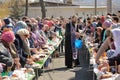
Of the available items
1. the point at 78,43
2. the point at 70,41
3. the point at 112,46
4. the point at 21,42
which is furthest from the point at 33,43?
the point at 112,46

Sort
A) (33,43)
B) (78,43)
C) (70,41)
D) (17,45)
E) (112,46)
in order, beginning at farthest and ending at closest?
(78,43), (70,41), (33,43), (17,45), (112,46)

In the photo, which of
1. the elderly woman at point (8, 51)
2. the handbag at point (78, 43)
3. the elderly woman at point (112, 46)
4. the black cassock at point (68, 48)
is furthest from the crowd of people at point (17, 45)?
the elderly woman at point (112, 46)

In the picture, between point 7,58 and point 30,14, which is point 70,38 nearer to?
point 7,58

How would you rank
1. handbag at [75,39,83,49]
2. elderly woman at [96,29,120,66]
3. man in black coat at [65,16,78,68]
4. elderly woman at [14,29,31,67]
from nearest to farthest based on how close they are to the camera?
elderly woman at [96,29,120,66] → elderly woman at [14,29,31,67] → man in black coat at [65,16,78,68] → handbag at [75,39,83,49]

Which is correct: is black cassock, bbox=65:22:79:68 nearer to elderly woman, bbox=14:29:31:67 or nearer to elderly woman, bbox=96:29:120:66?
elderly woman, bbox=14:29:31:67

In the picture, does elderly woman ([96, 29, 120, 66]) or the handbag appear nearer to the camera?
elderly woman ([96, 29, 120, 66])

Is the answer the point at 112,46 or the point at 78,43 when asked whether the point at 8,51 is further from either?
the point at 78,43

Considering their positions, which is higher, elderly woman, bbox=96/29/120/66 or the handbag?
elderly woman, bbox=96/29/120/66

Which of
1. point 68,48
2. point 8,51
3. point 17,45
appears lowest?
point 68,48

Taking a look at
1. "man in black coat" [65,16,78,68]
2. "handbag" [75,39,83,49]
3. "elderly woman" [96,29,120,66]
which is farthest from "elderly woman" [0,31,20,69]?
"handbag" [75,39,83,49]

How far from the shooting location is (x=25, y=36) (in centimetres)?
1022

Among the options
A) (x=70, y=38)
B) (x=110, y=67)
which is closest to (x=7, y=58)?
(x=110, y=67)

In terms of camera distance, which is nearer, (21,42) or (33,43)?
(21,42)

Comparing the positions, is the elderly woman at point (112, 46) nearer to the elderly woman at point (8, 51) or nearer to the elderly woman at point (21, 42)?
the elderly woman at point (8, 51)
